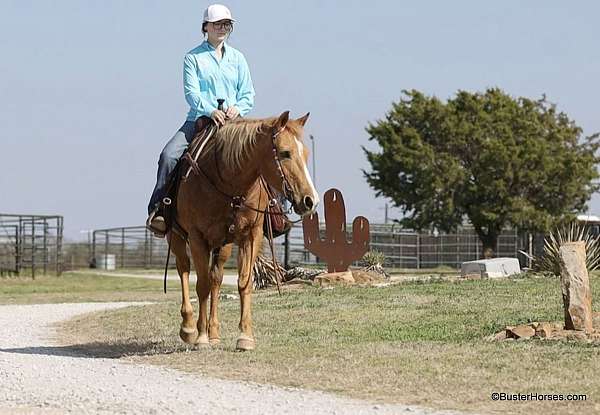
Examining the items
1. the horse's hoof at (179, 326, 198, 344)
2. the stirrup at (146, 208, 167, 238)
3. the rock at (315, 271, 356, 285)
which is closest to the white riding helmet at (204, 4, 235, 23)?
the stirrup at (146, 208, 167, 238)

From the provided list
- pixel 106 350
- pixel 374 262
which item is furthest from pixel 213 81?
pixel 374 262

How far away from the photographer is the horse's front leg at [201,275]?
38.7 feet

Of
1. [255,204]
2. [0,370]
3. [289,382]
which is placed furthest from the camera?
[255,204]

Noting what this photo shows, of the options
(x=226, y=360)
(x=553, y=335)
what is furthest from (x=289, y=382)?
(x=553, y=335)

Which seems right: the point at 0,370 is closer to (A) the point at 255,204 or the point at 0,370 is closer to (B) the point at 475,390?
(A) the point at 255,204

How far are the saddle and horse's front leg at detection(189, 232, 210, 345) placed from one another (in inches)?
20.6

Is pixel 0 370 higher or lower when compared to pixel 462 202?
lower

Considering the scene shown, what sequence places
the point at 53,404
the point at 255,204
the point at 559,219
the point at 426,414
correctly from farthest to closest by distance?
the point at 559,219 → the point at 255,204 → the point at 53,404 → the point at 426,414

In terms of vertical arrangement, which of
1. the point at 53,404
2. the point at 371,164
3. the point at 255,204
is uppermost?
the point at 371,164

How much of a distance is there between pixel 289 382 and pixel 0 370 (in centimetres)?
282

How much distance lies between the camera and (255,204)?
11.6 m

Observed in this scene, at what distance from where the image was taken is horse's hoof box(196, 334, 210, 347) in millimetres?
12125

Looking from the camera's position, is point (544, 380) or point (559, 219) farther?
point (559, 219)

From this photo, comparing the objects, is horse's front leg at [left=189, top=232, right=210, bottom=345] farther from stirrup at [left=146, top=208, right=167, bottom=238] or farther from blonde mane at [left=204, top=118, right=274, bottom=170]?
blonde mane at [left=204, top=118, right=274, bottom=170]
